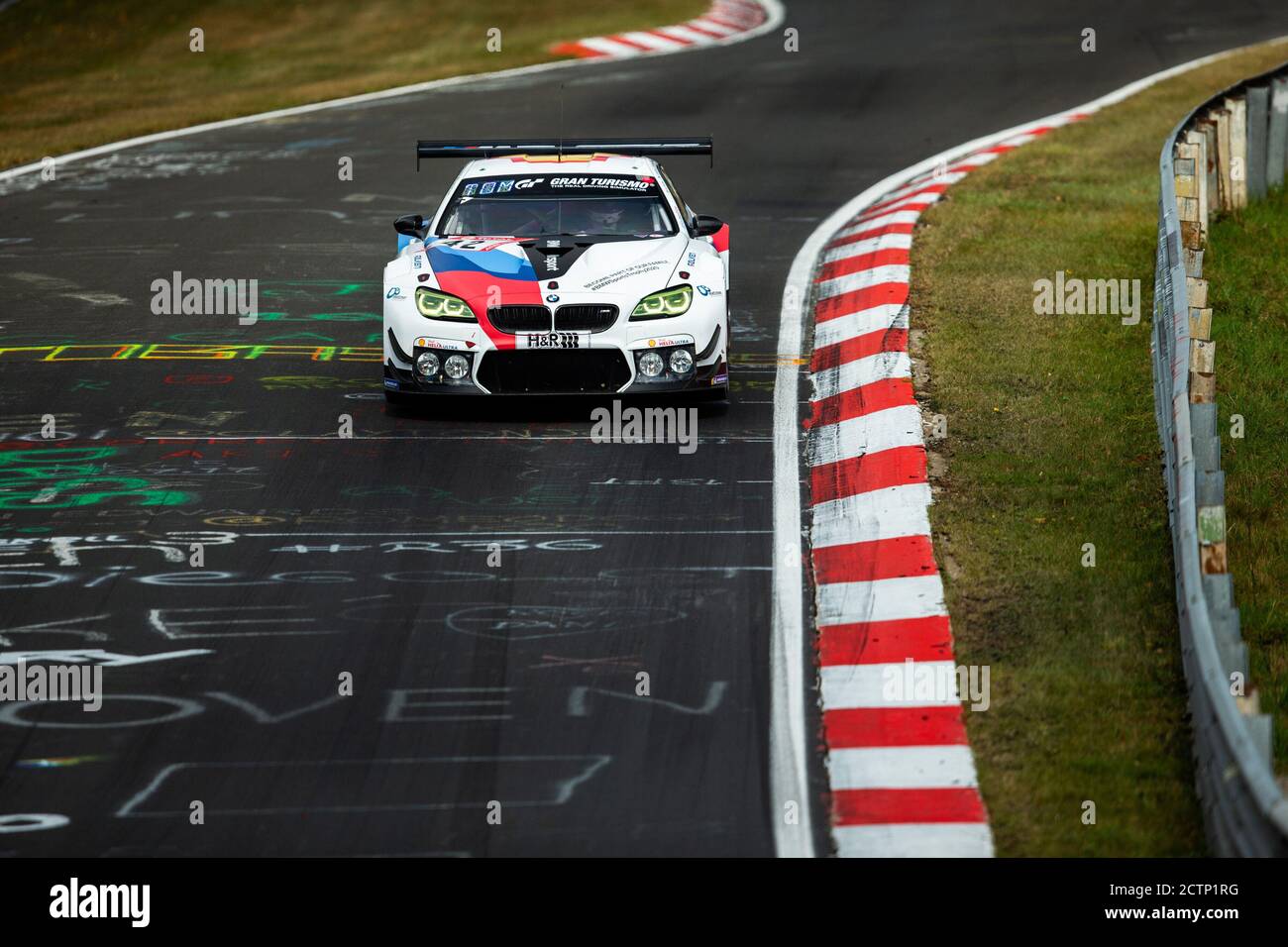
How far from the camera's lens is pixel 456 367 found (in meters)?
10.8

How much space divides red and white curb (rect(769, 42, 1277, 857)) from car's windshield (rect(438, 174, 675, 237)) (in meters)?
1.35

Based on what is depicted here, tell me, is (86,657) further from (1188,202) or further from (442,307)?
(1188,202)

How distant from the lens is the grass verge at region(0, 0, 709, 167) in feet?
79.7

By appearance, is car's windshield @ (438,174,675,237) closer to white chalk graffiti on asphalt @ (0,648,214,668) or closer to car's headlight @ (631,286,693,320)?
car's headlight @ (631,286,693,320)

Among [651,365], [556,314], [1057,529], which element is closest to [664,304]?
[651,365]

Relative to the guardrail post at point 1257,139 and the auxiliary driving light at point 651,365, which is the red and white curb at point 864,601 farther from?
the guardrail post at point 1257,139

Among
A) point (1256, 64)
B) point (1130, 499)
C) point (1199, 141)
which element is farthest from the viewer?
point (1256, 64)

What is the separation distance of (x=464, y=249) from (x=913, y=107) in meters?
12.7

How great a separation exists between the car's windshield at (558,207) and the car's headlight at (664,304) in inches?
33.7

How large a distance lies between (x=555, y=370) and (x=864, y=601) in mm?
3105
